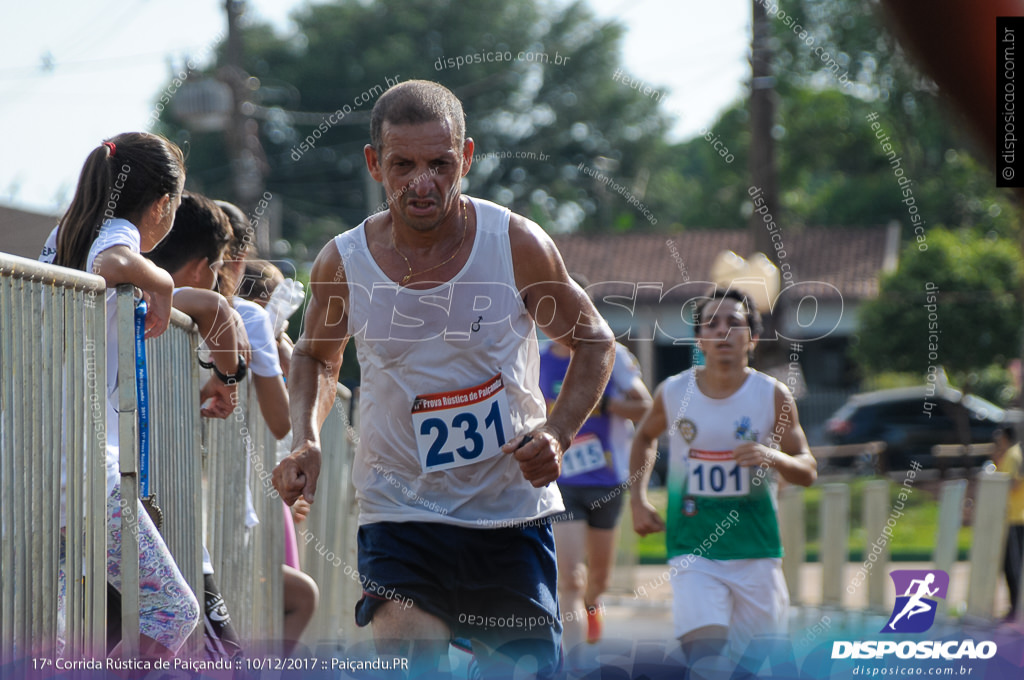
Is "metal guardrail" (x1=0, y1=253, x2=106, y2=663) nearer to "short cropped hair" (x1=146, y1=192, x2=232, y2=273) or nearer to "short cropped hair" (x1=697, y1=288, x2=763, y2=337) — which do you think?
"short cropped hair" (x1=146, y1=192, x2=232, y2=273)

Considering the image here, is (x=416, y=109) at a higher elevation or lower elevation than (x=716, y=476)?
higher

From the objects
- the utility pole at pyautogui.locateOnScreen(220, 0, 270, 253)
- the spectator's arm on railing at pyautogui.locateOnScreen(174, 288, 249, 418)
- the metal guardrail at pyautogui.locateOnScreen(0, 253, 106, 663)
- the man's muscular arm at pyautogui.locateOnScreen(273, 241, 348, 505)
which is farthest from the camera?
the utility pole at pyautogui.locateOnScreen(220, 0, 270, 253)

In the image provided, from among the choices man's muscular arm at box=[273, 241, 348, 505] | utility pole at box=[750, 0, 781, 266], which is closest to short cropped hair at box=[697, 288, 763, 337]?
man's muscular arm at box=[273, 241, 348, 505]

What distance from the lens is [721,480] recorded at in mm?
4914

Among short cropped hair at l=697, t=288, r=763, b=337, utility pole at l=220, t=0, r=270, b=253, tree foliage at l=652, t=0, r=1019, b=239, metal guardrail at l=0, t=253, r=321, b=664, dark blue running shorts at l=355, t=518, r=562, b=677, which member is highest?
tree foliage at l=652, t=0, r=1019, b=239

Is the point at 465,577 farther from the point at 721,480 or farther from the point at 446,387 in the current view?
the point at 721,480

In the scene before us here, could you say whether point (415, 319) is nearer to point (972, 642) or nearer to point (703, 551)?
point (972, 642)

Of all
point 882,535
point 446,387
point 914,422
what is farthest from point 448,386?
point 914,422

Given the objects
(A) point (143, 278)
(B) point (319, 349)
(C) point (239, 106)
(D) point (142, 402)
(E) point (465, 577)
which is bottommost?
(E) point (465, 577)

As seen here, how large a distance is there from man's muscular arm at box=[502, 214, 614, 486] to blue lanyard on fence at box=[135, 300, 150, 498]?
1005 millimetres

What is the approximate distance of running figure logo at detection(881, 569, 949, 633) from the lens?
3879 mm

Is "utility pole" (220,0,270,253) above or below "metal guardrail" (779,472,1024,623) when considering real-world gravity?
above

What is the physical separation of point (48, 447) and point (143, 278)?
2.23 ft

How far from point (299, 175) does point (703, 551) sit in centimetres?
2695
